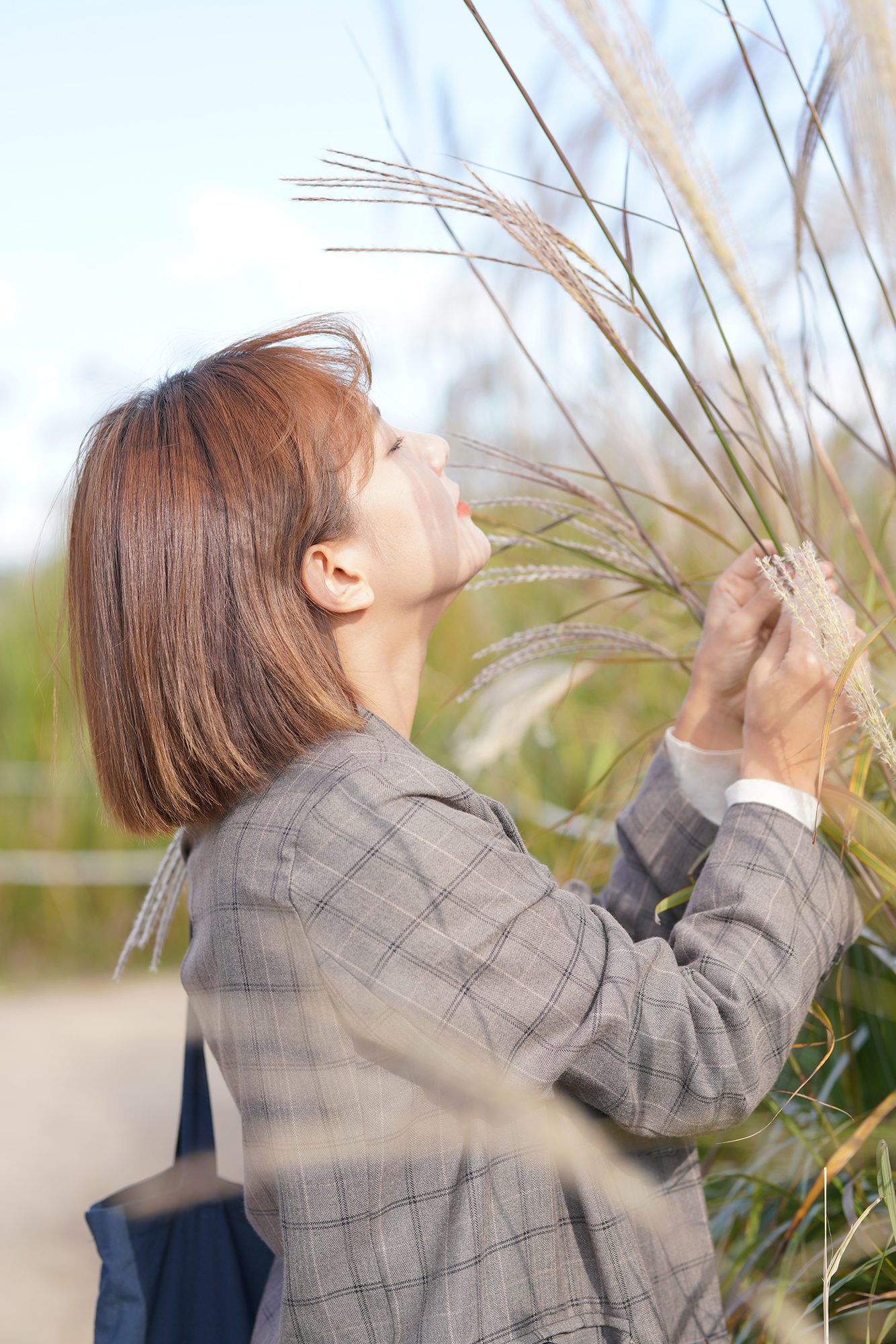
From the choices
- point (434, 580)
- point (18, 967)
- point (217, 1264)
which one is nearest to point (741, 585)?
point (434, 580)

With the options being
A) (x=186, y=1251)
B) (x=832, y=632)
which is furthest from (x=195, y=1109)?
(x=832, y=632)

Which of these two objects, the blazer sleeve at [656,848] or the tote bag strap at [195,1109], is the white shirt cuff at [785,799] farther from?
the tote bag strap at [195,1109]

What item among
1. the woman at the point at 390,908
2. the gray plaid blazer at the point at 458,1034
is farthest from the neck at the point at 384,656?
the gray plaid blazer at the point at 458,1034

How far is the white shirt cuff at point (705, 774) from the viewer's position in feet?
3.69

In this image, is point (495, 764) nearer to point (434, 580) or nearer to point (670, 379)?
point (670, 379)

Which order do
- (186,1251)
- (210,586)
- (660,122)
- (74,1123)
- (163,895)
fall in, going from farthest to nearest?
(74,1123) → (163,895) → (186,1251) → (210,586) → (660,122)

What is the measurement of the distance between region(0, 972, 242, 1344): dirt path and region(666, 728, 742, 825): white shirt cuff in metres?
1.66

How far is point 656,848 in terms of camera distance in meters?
1.17

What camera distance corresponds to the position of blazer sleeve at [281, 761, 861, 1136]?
0.80m

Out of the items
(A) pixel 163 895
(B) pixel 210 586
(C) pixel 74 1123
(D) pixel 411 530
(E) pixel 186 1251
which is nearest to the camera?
(B) pixel 210 586

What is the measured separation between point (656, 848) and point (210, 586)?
0.59 metres

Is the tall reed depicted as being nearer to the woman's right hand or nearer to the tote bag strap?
the woman's right hand

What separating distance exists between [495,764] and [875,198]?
6.96 ft

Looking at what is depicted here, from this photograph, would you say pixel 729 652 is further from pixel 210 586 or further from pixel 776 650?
pixel 210 586
